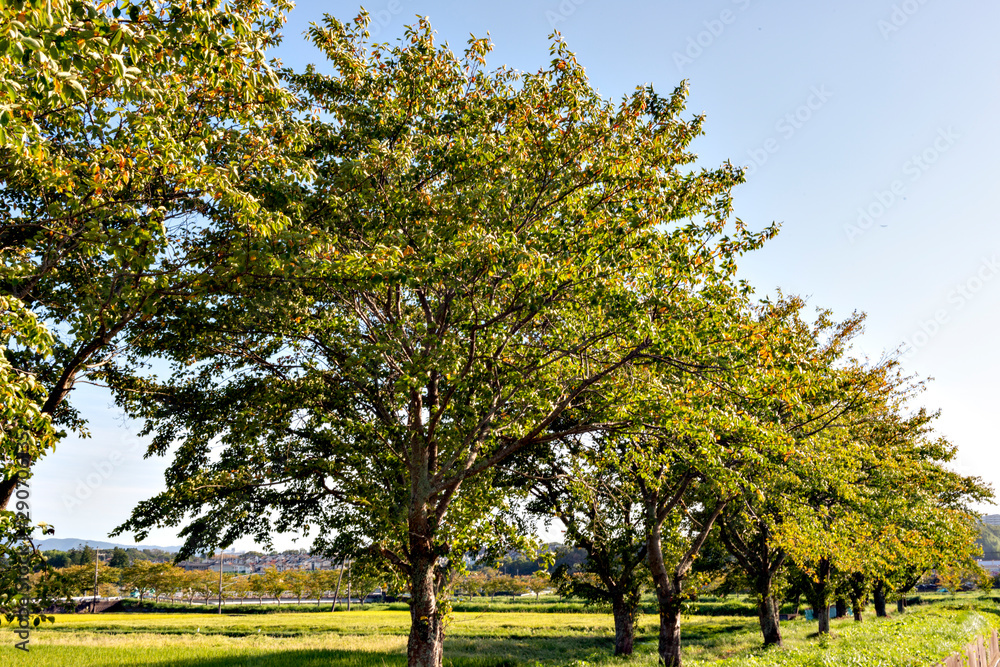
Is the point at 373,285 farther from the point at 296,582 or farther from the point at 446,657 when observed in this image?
the point at 296,582

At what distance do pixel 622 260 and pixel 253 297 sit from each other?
6807 mm

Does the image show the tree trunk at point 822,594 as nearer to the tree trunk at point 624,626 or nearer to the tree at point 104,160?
the tree trunk at point 624,626

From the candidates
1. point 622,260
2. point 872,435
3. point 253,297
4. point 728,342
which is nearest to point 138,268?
point 253,297

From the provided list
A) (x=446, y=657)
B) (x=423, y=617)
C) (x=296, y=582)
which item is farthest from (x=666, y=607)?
(x=296, y=582)

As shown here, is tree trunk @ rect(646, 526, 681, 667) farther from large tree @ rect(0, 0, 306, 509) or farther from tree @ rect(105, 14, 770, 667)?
large tree @ rect(0, 0, 306, 509)

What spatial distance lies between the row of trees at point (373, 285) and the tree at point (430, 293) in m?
0.07

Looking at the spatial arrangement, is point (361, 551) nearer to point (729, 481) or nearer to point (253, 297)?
point (253, 297)

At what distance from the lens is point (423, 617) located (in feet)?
44.0

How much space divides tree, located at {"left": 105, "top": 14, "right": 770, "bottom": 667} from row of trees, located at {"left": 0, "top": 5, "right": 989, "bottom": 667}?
73mm

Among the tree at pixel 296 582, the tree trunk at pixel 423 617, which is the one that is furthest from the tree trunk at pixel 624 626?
the tree at pixel 296 582

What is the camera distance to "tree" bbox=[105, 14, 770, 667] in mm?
10367

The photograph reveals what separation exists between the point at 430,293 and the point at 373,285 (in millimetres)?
4983

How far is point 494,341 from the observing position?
12430 mm

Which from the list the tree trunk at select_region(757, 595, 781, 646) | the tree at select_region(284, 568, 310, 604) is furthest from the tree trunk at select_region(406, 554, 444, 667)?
the tree at select_region(284, 568, 310, 604)
